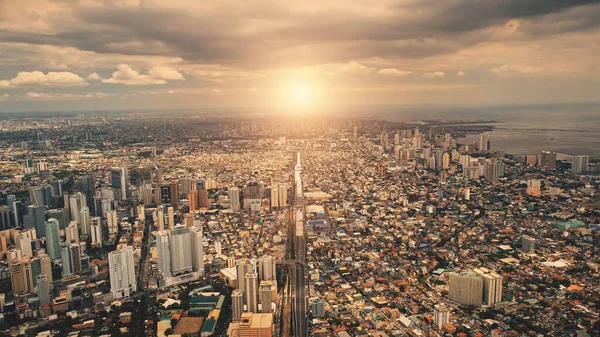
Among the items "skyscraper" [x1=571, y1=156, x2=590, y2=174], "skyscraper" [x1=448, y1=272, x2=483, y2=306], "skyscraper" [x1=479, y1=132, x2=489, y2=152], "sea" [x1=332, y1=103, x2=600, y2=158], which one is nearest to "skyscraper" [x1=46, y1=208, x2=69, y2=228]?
"skyscraper" [x1=448, y1=272, x2=483, y2=306]

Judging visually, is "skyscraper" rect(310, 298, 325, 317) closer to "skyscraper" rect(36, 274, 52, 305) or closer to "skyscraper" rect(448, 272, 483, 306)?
"skyscraper" rect(448, 272, 483, 306)

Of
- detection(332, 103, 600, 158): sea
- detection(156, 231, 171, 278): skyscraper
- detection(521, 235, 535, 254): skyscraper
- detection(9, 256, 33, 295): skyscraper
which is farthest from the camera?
detection(332, 103, 600, 158): sea

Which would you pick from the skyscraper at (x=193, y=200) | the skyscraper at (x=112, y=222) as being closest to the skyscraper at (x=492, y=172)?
the skyscraper at (x=193, y=200)

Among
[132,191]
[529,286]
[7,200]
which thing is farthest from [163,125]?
[529,286]

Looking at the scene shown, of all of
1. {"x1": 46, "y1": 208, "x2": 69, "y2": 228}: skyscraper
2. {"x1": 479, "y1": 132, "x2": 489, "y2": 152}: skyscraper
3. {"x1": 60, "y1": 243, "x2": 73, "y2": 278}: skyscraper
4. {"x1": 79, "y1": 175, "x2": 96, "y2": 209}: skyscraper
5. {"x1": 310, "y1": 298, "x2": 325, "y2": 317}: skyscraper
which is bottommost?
{"x1": 310, "y1": 298, "x2": 325, "y2": 317}: skyscraper

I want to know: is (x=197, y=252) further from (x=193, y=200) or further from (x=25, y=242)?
(x=193, y=200)

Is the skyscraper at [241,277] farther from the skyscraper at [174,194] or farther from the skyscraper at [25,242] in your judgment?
the skyscraper at [174,194]
